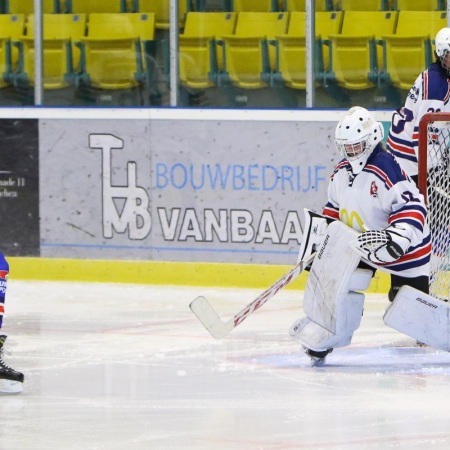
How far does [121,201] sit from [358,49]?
160 centimetres

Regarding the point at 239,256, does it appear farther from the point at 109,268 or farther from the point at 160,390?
the point at 160,390

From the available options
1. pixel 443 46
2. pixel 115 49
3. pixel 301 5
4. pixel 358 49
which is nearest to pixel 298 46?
pixel 301 5

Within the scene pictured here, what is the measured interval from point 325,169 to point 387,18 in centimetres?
93

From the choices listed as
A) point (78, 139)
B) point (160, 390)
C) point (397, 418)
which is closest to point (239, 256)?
point (78, 139)

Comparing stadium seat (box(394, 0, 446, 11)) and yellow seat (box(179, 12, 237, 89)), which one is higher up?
stadium seat (box(394, 0, 446, 11))

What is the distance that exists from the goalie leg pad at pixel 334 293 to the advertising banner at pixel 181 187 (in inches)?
95.0

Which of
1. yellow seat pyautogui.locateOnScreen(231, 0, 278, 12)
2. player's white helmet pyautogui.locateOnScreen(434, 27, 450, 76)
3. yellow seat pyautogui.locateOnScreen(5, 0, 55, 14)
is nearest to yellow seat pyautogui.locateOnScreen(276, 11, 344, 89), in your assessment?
yellow seat pyautogui.locateOnScreen(231, 0, 278, 12)

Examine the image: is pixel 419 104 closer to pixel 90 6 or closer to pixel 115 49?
pixel 115 49

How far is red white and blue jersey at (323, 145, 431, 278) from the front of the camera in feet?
18.9

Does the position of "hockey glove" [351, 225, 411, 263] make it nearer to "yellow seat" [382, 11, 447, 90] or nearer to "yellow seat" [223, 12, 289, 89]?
"yellow seat" [382, 11, 447, 90]

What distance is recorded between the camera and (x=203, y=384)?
5594 millimetres

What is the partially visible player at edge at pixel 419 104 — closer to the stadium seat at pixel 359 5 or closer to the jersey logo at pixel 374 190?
the jersey logo at pixel 374 190

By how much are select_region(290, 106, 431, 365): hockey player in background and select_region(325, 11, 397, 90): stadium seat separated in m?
2.58

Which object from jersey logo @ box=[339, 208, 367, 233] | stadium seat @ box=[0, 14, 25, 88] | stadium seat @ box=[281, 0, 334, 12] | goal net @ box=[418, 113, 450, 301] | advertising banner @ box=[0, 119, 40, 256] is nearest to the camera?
jersey logo @ box=[339, 208, 367, 233]
